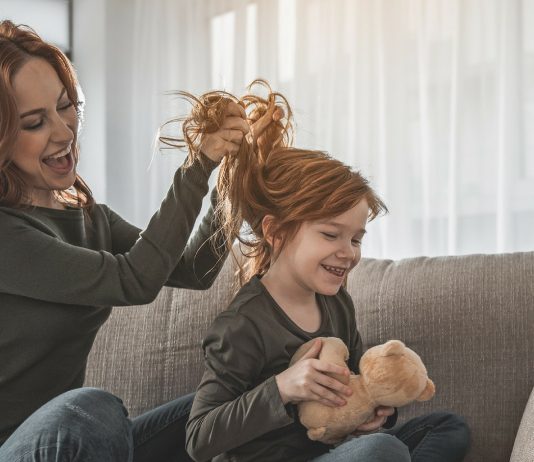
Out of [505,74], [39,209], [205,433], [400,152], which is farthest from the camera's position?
[400,152]

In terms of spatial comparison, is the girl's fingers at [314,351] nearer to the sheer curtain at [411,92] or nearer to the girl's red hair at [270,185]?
the girl's red hair at [270,185]

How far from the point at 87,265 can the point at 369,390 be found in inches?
18.4

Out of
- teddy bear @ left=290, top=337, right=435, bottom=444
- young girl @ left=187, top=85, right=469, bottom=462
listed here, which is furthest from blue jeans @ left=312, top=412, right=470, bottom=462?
teddy bear @ left=290, top=337, right=435, bottom=444

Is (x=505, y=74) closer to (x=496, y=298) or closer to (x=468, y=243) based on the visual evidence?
(x=468, y=243)

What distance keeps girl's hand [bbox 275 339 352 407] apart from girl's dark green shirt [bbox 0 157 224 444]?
0.26 metres

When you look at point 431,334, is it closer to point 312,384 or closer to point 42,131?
point 312,384

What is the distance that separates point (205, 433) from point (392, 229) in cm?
156

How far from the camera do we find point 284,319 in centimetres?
139

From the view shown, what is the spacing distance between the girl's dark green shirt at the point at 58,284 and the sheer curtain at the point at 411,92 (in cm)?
100

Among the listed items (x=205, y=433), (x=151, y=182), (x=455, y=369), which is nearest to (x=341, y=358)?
(x=205, y=433)

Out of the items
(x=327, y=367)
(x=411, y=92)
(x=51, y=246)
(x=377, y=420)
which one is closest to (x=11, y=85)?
(x=51, y=246)

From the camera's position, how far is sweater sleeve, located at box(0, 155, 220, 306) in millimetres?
1343

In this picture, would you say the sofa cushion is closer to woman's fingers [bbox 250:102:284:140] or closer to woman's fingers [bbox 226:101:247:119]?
woman's fingers [bbox 250:102:284:140]

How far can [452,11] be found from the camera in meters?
2.59
